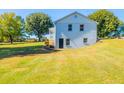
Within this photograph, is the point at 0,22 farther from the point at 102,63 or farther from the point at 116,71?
the point at 116,71

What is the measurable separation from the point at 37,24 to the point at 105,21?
12.2 feet

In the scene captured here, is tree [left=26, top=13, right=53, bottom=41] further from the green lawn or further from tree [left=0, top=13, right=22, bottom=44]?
the green lawn

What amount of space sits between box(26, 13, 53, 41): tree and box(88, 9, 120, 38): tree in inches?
105

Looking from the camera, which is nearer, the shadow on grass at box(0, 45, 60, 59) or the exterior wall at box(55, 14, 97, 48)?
the shadow on grass at box(0, 45, 60, 59)

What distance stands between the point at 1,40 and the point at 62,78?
429 cm

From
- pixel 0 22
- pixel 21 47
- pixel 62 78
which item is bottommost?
pixel 62 78

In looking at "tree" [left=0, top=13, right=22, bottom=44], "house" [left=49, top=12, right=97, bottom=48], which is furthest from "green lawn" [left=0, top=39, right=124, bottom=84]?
"house" [left=49, top=12, right=97, bottom=48]

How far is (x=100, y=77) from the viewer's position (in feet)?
36.1

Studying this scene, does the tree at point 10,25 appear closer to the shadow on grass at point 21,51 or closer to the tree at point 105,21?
the shadow on grass at point 21,51

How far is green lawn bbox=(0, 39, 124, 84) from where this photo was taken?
10914 millimetres

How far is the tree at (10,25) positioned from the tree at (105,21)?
12.8ft

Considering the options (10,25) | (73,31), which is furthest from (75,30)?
(10,25)

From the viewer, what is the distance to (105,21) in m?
15.4
